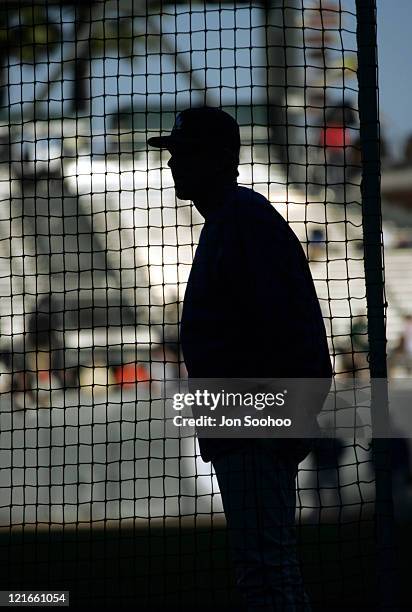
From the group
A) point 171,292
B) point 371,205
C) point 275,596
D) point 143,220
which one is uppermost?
point 143,220

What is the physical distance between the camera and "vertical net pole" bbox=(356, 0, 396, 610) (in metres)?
3.23

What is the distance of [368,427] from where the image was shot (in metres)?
3.45

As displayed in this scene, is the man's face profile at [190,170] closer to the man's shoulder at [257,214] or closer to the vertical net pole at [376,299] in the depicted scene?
the man's shoulder at [257,214]

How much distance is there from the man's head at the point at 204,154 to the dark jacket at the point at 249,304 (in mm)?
115

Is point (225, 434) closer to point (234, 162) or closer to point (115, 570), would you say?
point (234, 162)

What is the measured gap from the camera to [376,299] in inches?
130

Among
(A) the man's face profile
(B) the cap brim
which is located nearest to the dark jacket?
(A) the man's face profile

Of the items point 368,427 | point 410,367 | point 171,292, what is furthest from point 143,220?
point 368,427

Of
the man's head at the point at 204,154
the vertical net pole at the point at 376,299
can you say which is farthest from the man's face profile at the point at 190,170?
the vertical net pole at the point at 376,299

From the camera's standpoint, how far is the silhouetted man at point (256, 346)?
2760 millimetres

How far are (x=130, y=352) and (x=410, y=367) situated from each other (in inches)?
129

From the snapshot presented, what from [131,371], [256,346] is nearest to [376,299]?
[256,346]

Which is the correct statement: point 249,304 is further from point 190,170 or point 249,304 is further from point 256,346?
point 190,170

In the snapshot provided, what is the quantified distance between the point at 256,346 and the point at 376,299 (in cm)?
61
